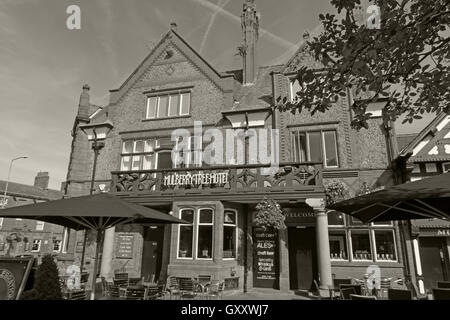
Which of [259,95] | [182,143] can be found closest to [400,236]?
[259,95]

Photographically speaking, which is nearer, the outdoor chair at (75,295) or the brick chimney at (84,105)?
the outdoor chair at (75,295)

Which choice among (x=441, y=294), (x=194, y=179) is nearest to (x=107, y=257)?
(x=194, y=179)

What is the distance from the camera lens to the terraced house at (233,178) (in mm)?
13617

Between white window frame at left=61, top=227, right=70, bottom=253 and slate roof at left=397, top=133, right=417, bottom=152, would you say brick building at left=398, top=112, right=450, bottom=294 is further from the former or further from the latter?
white window frame at left=61, top=227, right=70, bottom=253

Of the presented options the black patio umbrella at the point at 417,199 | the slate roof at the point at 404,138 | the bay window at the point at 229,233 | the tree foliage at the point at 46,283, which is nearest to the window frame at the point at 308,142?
the bay window at the point at 229,233

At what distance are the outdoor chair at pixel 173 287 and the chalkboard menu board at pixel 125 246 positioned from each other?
4.71 meters

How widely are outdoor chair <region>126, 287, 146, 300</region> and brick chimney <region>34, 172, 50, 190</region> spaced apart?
189 feet

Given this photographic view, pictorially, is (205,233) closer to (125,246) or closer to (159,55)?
(125,246)

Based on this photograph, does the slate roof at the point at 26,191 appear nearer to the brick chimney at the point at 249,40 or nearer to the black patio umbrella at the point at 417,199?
the brick chimney at the point at 249,40

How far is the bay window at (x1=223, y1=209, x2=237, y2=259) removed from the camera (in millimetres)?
14094

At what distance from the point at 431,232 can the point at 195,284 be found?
1039 centimetres

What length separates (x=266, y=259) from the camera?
1477 cm

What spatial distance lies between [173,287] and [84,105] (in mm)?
13595

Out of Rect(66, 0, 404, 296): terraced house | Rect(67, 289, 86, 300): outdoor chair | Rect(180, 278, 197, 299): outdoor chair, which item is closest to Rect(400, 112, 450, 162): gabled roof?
Rect(66, 0, 404, 296): terraced house
